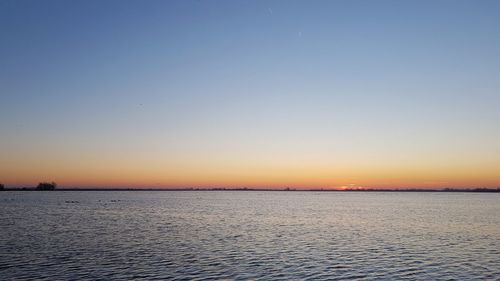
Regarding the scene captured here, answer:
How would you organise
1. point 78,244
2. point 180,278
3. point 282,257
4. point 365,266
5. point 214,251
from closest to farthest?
point 180,278 → point 365,266 → point 282,257 → point 214,251 → point 78,244

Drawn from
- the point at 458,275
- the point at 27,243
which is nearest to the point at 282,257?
the point at 458,275

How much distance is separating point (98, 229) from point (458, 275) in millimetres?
51955

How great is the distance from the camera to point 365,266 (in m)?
36.0

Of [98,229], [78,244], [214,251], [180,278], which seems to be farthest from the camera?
[98,229]

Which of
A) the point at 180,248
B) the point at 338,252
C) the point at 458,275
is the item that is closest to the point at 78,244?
the point at 180,248

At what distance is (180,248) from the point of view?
4575 cm

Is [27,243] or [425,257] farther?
[27,243]

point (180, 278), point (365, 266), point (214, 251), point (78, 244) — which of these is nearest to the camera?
point (180, 278)

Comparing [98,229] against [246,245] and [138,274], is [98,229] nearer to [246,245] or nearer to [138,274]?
[246,245]

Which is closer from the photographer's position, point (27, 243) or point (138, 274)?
point (138, 274)

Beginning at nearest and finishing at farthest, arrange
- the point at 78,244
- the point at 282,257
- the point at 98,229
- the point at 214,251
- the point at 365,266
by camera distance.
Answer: the point at 365,266
the point at 282,257
the point at 214,251
the point at 78,244
the point at 98,229

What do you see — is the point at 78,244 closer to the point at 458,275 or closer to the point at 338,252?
the point at 338,252

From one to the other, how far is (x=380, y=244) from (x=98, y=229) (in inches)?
1665

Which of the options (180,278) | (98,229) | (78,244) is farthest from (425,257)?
(98,229)
